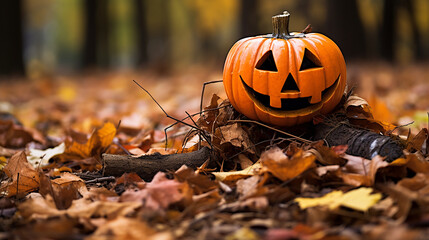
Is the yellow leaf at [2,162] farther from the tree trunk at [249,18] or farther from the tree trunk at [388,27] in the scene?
the tree trunk at [388,27]

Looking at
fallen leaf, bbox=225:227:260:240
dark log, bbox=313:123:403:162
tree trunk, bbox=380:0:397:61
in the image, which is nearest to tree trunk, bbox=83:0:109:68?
tree trunk, bbox=380:0:397:61

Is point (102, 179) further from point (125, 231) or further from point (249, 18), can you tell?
point (249, 18)

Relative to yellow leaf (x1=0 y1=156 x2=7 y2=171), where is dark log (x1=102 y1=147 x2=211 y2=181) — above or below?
above

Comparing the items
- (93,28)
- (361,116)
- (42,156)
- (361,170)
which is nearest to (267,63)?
(361,116)

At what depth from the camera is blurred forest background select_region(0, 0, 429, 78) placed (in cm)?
972

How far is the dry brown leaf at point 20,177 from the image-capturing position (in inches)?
87.0

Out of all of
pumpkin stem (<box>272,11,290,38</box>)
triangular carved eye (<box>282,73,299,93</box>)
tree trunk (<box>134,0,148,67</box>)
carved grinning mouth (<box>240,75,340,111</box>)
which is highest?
pumpkin stem (<box>272,11,290,38</box>)

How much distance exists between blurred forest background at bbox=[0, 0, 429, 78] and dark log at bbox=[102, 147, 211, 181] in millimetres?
7486

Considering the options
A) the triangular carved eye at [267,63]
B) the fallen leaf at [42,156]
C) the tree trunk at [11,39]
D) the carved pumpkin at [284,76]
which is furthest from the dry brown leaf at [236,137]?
the tree trunk at [11,39]

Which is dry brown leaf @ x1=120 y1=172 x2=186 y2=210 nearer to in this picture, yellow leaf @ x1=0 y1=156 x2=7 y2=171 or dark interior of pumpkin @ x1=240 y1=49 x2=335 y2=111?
dark interior of pumpkin @ x1=240 y1=49 x2=335 y2=111

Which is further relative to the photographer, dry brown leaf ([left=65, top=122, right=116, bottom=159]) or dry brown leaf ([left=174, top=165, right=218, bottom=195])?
dry brown leaf ([left=65, top=122, right=116, bottom=159])

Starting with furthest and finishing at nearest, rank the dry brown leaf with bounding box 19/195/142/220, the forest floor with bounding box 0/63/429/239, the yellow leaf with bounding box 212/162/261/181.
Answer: the yellow leaf with bounding box 212/162/261/181 → the dry brown leaf with bounding box 19/195/142/220 → the forest floor with bounding box 0/63/429/239

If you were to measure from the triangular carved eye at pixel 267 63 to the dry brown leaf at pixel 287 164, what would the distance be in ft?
2.15

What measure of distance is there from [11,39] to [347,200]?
10.0m
